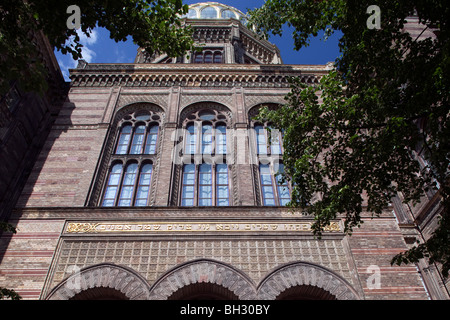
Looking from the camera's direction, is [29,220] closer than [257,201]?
Yes

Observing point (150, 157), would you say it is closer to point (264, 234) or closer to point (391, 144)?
point (264, 234)

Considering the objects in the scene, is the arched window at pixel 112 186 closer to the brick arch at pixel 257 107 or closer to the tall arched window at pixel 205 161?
the tall arched window at pixel 205 161

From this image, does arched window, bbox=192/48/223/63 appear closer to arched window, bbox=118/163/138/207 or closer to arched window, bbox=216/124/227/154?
arched window, bbox=216/124/227/154

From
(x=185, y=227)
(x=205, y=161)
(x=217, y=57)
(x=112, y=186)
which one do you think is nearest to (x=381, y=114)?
(x=185, y=227)

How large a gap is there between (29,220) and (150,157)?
176 inches

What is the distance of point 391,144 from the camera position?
A: 6.00 meters

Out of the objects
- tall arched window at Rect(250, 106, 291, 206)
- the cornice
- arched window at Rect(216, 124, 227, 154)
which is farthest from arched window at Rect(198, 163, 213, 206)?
the cornice

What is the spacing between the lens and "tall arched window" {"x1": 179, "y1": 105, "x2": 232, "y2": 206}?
1164 centimetres

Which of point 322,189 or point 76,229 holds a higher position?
point 76,229

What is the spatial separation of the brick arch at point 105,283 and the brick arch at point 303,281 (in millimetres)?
3101

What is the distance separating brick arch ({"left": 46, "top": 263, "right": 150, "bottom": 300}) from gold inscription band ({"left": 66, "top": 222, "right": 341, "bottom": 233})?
1.24 metres

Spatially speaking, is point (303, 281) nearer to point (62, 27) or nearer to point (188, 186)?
point (188, 186)

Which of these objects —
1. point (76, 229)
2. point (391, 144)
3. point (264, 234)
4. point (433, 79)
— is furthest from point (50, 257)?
point (433, 79)

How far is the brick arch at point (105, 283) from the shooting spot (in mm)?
8508
